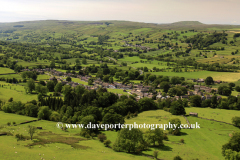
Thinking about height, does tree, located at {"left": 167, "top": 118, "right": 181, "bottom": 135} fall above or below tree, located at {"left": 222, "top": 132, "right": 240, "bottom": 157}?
below

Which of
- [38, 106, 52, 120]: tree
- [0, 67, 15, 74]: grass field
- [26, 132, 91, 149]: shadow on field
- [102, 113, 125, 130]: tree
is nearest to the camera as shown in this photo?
[26, 132, 91, 149]: shadow on field

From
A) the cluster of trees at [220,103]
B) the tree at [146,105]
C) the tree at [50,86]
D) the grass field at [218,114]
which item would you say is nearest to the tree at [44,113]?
the tree at [146,105]

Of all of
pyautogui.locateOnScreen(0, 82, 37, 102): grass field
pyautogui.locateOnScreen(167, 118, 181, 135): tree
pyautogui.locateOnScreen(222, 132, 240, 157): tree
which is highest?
pyautogui.locateOnScreen(222, 132, 240, 157): tree

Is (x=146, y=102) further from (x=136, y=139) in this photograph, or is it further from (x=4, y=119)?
(x=4, y=119)

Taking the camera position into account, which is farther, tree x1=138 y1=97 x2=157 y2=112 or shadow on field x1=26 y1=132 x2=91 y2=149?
tree x1=138 y1=97 x2=157 y2=112

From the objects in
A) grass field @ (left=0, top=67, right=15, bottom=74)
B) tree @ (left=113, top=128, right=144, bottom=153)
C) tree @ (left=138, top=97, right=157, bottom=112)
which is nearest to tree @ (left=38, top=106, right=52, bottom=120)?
tree @ (left=113, top=128, right=144, bottom=153)

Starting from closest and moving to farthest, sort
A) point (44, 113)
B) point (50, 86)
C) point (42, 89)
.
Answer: point (44, 113) < point (42, 89) < point (50, 86)

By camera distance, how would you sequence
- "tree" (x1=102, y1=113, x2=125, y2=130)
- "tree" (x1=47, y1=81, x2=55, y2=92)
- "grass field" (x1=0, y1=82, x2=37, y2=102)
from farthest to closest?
1. "tree" (x1=47, y1=81, x2=55, y2=92)
2. "grass field" (x1=0, y1=82, x2=37, y2=102)
3. "tree" (x1=102, y1=113, x2=125, y2=130)

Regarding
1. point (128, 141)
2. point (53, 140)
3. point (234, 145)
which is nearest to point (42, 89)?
point (53, 140)

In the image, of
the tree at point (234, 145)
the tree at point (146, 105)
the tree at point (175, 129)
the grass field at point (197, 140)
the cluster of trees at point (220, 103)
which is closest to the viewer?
the tree at point (234, 145)

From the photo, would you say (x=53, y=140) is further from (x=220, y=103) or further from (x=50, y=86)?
(x=220, y=103)

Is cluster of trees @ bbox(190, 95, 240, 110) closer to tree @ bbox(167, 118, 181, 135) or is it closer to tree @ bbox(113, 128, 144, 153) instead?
tree @ bbox(167, 118, 181, 135)

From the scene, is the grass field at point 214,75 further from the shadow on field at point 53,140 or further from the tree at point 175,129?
the shadow on field at point 53,140
